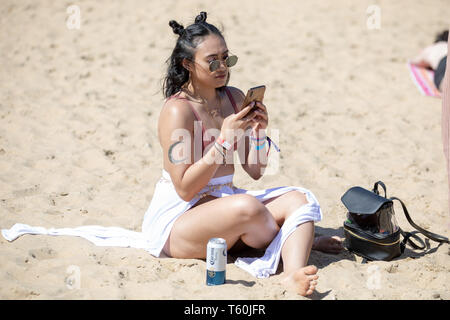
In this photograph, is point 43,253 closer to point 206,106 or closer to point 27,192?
point 27,192

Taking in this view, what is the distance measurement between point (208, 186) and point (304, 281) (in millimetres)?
807

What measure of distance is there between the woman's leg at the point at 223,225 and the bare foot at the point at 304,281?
0.34 m

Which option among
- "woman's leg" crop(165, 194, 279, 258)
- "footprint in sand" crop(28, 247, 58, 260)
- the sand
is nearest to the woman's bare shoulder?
"woman's leg" crop(165, 194, 279, 258)

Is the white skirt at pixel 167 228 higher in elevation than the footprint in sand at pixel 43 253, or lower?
higher

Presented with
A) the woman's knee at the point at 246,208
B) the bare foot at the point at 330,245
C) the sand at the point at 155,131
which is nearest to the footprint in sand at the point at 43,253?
the sand at the point at 155,131

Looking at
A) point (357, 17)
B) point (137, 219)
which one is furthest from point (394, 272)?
point (357, 17)

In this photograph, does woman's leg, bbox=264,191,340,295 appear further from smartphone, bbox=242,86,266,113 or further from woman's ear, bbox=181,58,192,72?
woman's ear, bbox=181,58,192,72

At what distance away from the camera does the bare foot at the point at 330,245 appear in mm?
3240

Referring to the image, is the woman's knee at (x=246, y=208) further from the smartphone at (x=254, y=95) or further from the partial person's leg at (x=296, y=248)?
the smartphone at (x=254, y=95)

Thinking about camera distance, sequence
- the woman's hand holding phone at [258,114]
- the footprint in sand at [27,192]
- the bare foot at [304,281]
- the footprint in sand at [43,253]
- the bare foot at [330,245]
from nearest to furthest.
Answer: the bare foot at [304,281] → the woman's hand holding phone at [258,114] → the footprint in sand at [43,253] → the bare foot at [330,245] → the footprint in sand at [27,192]

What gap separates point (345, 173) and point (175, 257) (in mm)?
1885

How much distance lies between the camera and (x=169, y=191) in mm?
3057

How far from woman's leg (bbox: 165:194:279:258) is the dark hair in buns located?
746 millimetres

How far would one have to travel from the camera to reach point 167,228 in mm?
3002
